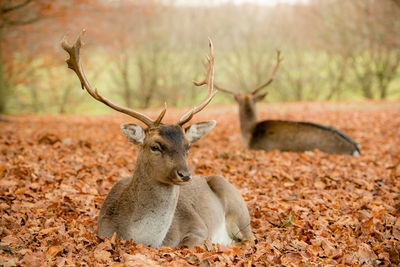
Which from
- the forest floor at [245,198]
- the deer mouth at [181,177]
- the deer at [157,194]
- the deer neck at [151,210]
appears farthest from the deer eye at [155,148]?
the forest floor at [245,198]

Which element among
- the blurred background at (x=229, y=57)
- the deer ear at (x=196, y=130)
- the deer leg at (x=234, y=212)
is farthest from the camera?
the blurred background at (x=229, y=57)

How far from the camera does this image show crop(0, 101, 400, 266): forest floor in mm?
3799

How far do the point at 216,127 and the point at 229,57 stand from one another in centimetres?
1362

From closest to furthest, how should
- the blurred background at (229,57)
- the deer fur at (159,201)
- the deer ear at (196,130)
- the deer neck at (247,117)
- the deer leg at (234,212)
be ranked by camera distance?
the deer fur at (159,201)
the deer ear at (196,130)
the deer leg at (234,212)
the deer neck at (247,117)
the blurred background at (229,57)

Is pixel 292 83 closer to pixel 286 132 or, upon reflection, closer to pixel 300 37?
pixel 300 37

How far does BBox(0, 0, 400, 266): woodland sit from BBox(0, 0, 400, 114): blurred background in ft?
0.27

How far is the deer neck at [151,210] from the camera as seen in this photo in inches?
155

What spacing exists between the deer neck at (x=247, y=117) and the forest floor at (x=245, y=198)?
1484mm

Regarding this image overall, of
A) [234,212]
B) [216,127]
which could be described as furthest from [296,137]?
[234,212]

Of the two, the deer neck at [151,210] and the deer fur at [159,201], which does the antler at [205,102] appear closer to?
the deer fur at [159,201]

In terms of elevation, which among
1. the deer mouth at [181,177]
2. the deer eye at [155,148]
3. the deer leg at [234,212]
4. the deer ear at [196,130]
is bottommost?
the deer leg at [234,212]

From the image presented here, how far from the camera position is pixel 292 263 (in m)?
3.76

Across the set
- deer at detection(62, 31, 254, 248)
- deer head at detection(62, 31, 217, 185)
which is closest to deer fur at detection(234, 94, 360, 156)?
deer at detection(62, 31, 254, 248)

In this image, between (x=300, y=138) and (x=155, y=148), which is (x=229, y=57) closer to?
(x=300, y=138)
